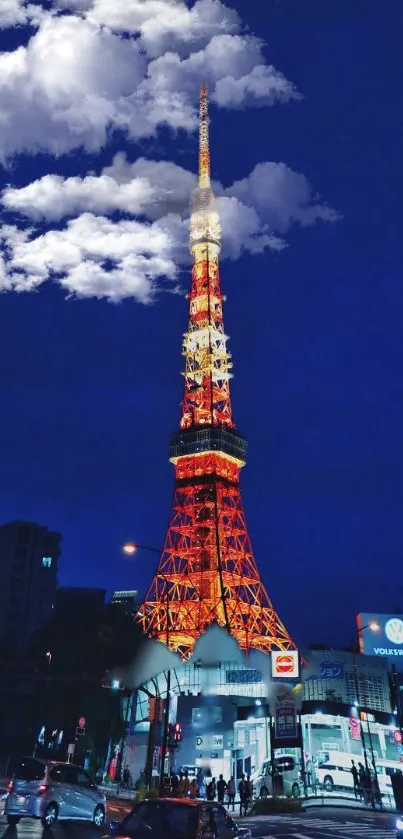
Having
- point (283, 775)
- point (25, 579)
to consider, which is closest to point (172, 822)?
point (283, 775)

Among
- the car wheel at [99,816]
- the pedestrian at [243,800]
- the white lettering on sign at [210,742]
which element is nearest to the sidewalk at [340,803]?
the pedestrian at [243,800]

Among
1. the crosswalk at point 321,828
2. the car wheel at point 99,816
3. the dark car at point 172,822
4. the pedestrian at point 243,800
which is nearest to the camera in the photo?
the dark car at point 172,822

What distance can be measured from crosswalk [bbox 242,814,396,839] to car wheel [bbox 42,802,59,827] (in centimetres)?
541

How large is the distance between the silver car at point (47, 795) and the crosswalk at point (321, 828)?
4.86m

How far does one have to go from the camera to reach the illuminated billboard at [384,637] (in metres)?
70.2

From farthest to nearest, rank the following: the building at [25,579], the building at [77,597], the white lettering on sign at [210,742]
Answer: the building at [77,597] < the building at [25,579] < the white lettering on sign at [210,742]

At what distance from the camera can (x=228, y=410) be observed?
8681 cm

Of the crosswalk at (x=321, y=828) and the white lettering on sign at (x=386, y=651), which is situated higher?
the white lettering on sign at (x=386, y=651)

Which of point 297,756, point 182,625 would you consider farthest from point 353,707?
point 182,625

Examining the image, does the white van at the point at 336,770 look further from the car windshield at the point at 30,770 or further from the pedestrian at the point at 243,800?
the car windshield at the point at 30,770

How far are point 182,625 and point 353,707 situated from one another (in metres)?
27.1

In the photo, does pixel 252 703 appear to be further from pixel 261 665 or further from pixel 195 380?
pixel 195 380

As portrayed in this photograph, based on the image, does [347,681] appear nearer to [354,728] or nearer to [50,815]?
[354,728]

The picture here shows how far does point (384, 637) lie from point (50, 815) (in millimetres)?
59772
